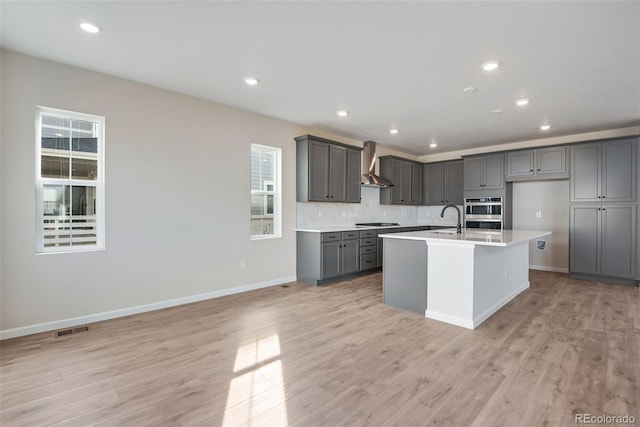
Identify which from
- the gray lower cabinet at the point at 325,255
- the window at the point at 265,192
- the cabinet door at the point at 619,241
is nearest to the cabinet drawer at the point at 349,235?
the gray lower cabinet at the point at 325,255

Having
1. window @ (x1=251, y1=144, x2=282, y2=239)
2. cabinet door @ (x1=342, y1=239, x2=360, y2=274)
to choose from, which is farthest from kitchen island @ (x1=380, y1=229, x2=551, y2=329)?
window @ (x1=251, y1=144, x2=282, y2=239)

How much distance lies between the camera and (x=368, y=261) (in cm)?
571

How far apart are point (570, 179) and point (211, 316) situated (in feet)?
20.4

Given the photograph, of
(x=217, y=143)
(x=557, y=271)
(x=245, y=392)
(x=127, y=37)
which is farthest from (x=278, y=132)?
(x=557, y=271)

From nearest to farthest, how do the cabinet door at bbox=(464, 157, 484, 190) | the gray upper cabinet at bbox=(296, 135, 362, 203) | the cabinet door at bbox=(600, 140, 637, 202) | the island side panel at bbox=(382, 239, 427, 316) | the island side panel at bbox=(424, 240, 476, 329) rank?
1. the island side panel at bbox=(424, 240, 476, 329)
2. the island side panel at bbox=(382, 239, 427, 316)
3. the cabinet door at bbox=(600, 140, 637, 202)
4. the gray upper cabinet at bbox=(296, 135, 362, 203)
5. the cabinet door at bbox=(464, 157, 484, 190)

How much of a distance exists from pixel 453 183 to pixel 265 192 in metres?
4.62

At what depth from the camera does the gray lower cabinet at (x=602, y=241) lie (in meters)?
4.90

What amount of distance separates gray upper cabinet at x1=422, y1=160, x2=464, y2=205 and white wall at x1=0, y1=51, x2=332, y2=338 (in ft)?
14.1

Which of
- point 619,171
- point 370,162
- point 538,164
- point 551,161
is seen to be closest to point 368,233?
point 370,162

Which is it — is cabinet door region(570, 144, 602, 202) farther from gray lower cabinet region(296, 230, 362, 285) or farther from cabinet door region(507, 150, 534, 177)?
gray lower cabinet region(296, 230, 362, 285)

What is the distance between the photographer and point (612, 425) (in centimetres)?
168

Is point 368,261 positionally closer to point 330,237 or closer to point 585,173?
point 330,237

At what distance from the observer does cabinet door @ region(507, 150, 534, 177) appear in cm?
583

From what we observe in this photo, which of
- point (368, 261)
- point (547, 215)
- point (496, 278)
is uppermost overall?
point (547, 215)
